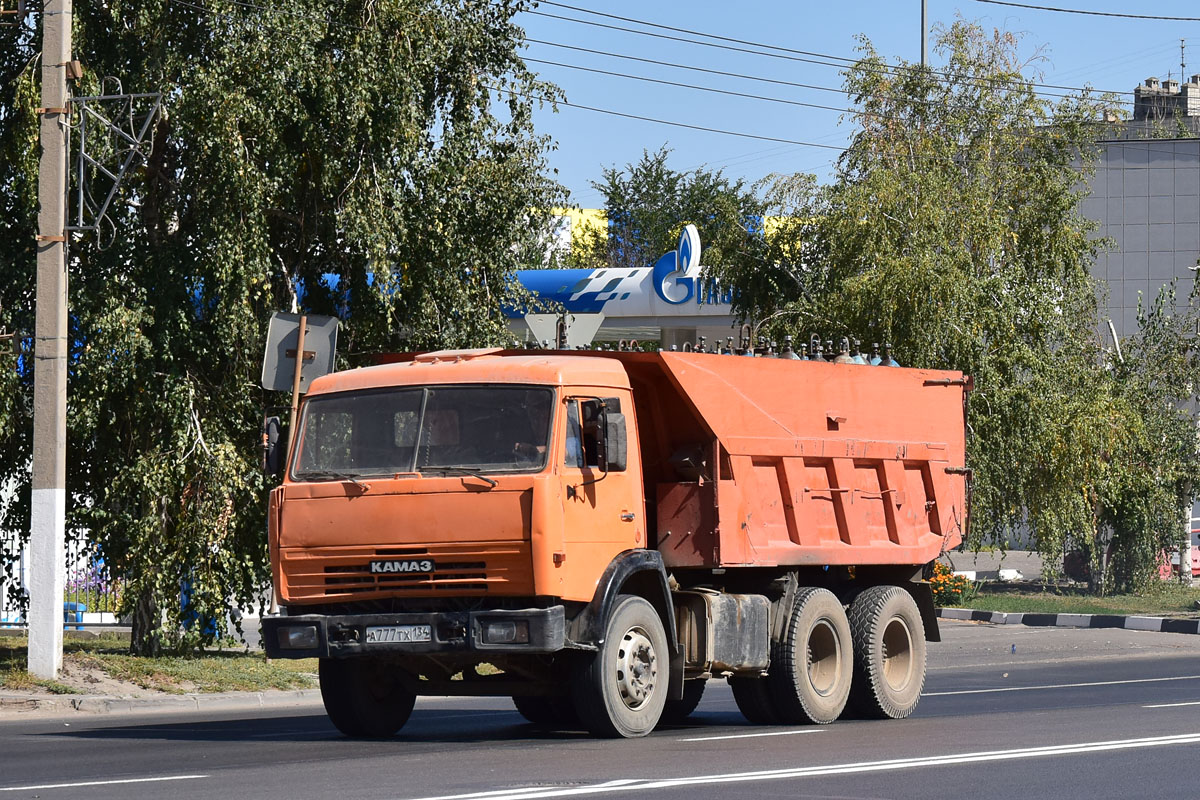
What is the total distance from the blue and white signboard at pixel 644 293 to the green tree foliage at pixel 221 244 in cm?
1778

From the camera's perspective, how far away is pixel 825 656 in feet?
48.6

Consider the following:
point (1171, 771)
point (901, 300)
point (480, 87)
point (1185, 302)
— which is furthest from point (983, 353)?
point (1185, 302)

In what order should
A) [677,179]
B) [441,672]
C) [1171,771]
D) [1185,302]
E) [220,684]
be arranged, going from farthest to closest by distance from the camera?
[677,179] < [1185,302] < [220,684] < [441,672] < [1171,771]

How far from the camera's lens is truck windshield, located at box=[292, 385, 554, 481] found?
1223cm

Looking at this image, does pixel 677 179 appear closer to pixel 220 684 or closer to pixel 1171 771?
pixel 220 684

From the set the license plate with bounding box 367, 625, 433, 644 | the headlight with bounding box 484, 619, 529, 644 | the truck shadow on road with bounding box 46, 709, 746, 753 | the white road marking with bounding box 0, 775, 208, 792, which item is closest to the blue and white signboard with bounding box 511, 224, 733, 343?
the truck shadow on road with bounding box 46, 709, 746, 753

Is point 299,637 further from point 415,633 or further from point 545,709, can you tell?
point 545,709

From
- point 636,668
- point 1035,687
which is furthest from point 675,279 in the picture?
point 636,668

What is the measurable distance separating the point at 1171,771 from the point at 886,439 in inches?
237

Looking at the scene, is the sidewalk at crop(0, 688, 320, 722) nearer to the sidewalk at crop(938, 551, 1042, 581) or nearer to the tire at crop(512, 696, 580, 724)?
the tire at crop(512, 696, 580, 724)

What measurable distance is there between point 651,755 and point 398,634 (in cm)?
200

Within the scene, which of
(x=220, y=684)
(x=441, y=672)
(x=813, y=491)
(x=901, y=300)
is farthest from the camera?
(x=901, y=300)

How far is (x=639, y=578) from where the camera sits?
515 inches

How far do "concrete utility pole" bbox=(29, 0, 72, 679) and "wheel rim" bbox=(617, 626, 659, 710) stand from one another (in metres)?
6.59
